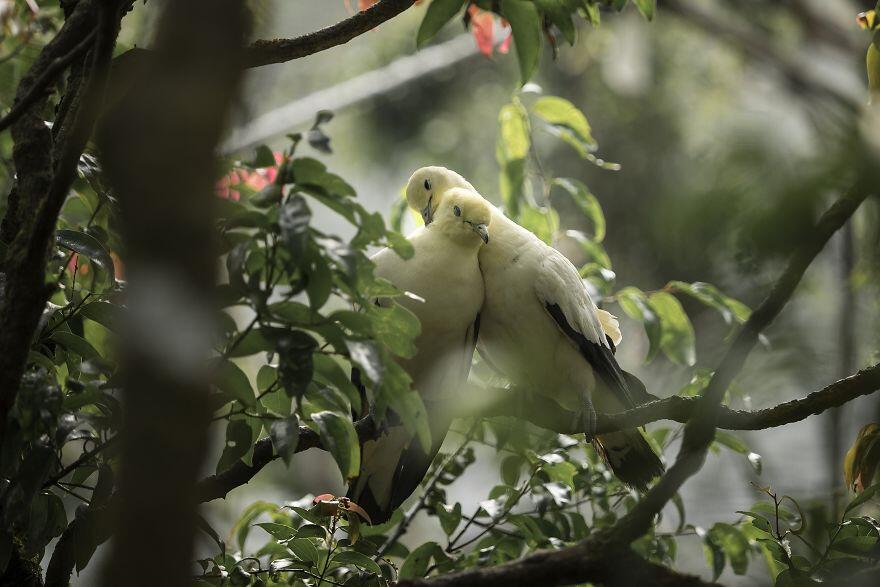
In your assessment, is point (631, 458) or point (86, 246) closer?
point (86, 246)

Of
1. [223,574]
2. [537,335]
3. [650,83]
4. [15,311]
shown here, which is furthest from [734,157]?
[650,83]

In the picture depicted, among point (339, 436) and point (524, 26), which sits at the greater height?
point (524, 26)

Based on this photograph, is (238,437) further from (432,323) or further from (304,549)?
(432,323)

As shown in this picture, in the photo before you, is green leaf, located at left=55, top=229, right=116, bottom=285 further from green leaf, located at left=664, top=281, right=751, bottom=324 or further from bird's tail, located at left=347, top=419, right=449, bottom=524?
green leaf, located at left=664, top=281, right=751, bottom=324

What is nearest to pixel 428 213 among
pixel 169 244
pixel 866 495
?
pixel 866 495

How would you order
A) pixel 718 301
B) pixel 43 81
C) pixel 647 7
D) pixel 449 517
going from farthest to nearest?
pixel 718 301 < pixel 449 517 < pixel 647 7 < pixel 43 81

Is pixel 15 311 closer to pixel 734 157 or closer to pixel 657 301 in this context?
pixel 734 157

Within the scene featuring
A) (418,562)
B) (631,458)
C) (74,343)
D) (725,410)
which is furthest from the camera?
(631,458)

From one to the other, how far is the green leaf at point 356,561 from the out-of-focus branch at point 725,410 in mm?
504

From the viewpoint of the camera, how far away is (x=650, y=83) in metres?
6.86

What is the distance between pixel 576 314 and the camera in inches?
119

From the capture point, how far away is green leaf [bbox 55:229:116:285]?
1.91 metres

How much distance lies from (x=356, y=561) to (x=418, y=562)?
36 centimetres

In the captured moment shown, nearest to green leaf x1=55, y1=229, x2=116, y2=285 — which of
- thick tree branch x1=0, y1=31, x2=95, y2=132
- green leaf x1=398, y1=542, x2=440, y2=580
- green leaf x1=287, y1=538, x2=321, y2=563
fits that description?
thick tree branch x1=0, y1=31, x2=95, y2=132
